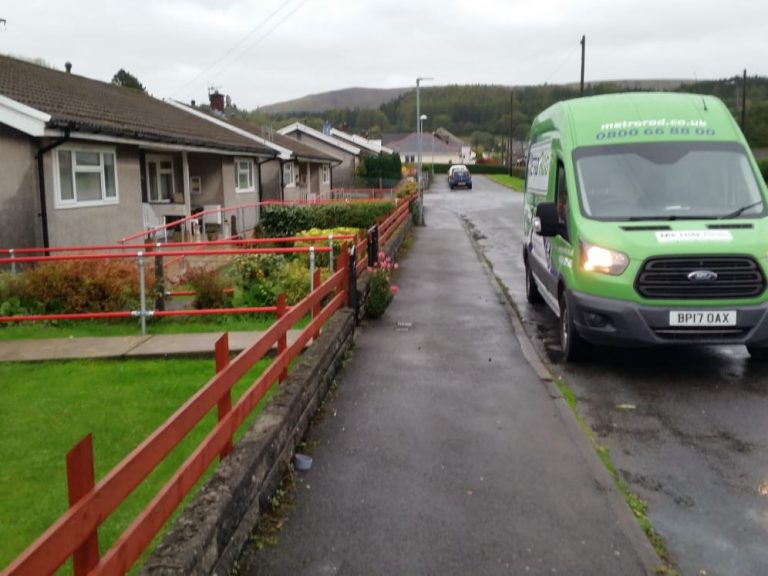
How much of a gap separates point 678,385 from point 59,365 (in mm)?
5866

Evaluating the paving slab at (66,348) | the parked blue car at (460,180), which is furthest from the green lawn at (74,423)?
the parked blue car at (460,180)

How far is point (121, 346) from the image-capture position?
786 cm

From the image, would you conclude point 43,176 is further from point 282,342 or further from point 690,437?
point 690,437

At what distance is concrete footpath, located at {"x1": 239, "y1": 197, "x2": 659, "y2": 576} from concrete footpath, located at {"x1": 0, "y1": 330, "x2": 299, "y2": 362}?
1503 mm

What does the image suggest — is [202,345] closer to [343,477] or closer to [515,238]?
[343,477]

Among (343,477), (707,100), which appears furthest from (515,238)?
(343,477)

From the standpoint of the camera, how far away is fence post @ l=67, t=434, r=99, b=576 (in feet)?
7.77

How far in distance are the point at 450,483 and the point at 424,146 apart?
123 metres

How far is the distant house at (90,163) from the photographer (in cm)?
1250

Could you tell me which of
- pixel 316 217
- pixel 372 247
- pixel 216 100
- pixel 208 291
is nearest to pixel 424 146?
pixel 216 100

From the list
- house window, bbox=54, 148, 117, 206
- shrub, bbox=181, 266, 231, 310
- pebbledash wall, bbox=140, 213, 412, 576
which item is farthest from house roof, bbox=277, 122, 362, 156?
pebbledash wall, bbox=140, 213, 412, 576

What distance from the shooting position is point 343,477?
468cm

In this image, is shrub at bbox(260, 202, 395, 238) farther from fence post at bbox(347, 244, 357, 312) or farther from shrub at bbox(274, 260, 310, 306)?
fence post at bbox(347, 244, 357, 312)

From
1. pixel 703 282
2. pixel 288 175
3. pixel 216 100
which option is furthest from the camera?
pixel 216 100
